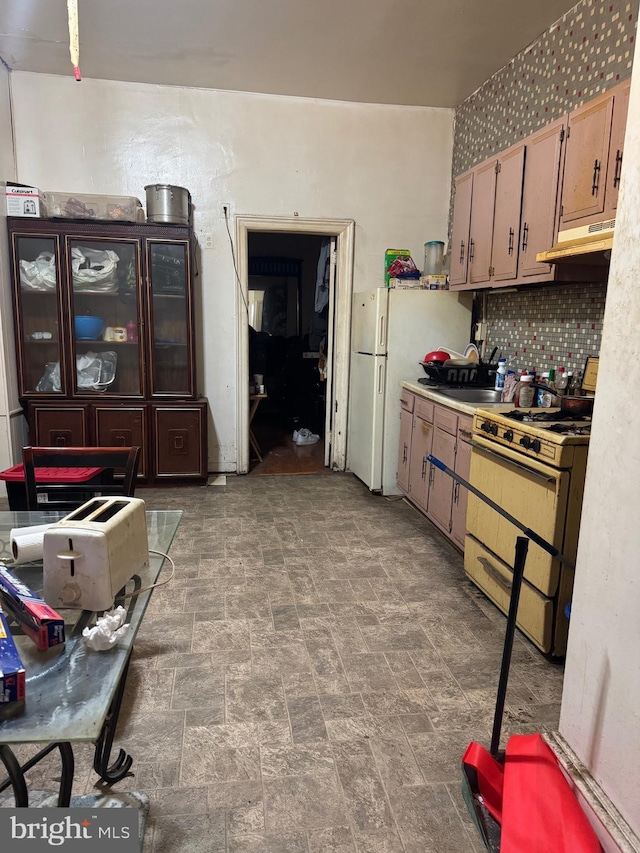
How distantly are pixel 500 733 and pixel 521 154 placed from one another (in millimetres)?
2847

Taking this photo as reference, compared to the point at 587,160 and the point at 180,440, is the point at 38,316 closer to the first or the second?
the point at 180,440

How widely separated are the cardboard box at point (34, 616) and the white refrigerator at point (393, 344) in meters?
3.14

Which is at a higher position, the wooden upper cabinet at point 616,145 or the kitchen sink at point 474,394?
the wooden upper cabinet at point 616,145

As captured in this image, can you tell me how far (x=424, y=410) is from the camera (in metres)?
3.56

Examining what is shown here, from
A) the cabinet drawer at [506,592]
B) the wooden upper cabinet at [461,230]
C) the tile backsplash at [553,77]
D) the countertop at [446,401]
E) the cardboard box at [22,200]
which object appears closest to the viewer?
the cabinet drawer at [506,592]

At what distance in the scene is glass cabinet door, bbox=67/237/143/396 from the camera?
13.2 ft

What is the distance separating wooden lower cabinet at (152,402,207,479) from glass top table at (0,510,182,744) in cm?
291

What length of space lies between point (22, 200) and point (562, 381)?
12.4 ft

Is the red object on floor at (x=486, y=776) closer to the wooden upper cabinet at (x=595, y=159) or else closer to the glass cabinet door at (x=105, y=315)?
the wooden upper cabinet at (x=595, y=159)

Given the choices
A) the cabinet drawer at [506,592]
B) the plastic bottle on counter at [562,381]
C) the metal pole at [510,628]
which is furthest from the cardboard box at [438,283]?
the metal pole at [510,628]

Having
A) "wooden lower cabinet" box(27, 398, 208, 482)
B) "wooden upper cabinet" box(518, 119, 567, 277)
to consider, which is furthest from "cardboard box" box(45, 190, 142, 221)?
"wooden upper cabinet" box(518, 119, 567, 277)

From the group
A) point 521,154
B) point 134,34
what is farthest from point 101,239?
point 521,154

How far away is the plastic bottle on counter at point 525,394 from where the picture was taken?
280 centimetres

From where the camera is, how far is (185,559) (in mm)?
3002
